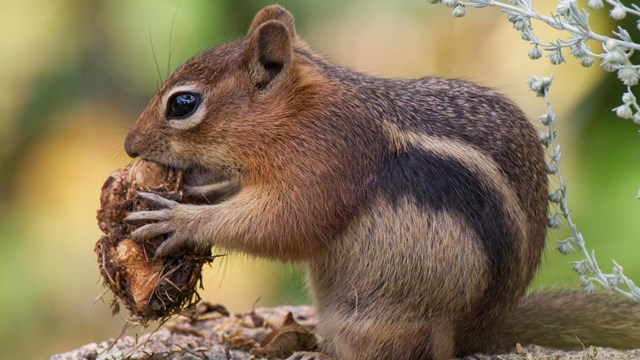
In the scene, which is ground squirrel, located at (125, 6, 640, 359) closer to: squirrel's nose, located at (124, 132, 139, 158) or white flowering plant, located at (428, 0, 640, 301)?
squirrel's nose, located at (124, 132, 139, 158)

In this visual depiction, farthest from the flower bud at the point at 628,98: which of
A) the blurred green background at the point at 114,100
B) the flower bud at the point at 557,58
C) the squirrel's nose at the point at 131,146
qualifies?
the blurred green background at the point at 114,100

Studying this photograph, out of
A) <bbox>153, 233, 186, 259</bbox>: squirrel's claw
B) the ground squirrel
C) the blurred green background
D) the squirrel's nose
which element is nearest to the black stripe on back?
the ground squirrel

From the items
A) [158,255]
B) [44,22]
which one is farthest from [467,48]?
[158,255]

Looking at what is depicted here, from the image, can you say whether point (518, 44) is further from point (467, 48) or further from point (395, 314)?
point (395, 314)

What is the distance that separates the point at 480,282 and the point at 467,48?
15.5 feet

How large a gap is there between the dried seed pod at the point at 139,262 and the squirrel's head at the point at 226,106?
17cm

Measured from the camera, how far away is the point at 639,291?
4242 millimetres

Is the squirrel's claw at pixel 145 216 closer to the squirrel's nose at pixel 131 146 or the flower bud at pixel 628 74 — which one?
the squirrel's nose at pixel 131 146

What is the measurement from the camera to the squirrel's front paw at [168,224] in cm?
484

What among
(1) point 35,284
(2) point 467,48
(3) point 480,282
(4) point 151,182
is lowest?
(1) point 35,284

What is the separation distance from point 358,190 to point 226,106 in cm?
82

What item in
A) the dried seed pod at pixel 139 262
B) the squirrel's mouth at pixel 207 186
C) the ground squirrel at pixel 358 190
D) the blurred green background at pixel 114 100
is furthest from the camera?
the blurred green background at pixel 114 100

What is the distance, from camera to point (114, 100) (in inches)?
365

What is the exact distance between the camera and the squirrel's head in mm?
5078
